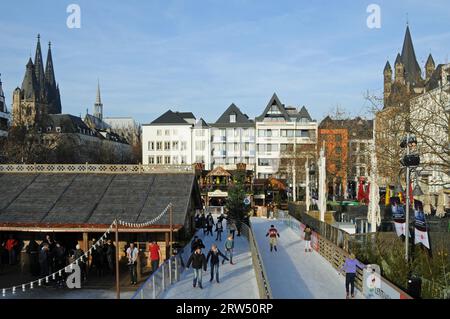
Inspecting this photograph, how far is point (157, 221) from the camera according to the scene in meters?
20.8

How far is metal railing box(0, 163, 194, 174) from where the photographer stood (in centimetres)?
2564

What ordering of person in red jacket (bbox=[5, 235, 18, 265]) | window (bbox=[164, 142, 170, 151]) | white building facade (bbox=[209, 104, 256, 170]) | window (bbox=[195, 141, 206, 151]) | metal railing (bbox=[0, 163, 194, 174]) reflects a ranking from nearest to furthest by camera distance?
person in red jacket (bbox=[5, 235, 18, 265]), metal railing (bbox=[0, 163, 194, 174]), white building facade (bbox=[209, 104, 256, 170]), window (bbox=[195, 141, 206, 151]), window (bbox=[164, 142, 170, 151])

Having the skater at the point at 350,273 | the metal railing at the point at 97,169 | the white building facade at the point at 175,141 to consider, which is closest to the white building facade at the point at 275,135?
the white building facade at the point at 175,141

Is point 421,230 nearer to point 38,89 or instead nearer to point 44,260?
point 44,260

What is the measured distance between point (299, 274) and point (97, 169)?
1337cm

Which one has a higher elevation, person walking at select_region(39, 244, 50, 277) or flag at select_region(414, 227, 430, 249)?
flag at select_region(414, 227, 430, 249)

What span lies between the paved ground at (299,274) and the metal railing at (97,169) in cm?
635

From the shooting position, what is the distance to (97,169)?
26.1 m

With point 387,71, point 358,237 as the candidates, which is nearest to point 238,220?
point 358,237

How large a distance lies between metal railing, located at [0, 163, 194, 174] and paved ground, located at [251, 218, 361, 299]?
20.8ft

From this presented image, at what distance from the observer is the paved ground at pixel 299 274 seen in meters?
15.0

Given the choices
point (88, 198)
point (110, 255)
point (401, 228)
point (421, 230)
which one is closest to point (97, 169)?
point (88, 198)

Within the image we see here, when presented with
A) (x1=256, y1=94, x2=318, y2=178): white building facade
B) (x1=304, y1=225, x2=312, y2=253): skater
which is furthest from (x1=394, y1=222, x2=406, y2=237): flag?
(x1=256, y1=94, x2=318, y2=178): white building facade

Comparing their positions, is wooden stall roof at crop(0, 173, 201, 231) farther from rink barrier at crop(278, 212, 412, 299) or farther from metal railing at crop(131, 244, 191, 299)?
rink barrier at crop(278, 212, 412, 299)
